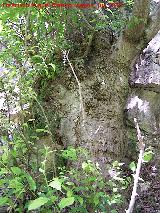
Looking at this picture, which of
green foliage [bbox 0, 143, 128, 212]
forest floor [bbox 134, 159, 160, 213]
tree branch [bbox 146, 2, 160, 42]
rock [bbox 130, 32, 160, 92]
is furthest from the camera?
rock [bbox 130, 32, 160, 92]

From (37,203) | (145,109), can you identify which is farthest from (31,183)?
(145,109)

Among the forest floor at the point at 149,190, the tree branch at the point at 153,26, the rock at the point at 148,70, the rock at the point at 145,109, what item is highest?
the tree branch at the point at 153,26

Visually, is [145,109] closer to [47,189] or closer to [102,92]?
[102,92]

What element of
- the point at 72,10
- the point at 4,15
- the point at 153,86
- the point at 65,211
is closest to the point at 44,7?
the point at 72,10

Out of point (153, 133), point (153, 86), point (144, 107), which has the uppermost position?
point (153, 86)

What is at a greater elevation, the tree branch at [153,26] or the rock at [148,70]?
the tree branch at [153,26]

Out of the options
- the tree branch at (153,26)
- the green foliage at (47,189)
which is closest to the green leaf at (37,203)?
the green foliage at (47,189)

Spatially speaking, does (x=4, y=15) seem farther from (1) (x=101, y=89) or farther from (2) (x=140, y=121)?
(2) (x=140, y=121)

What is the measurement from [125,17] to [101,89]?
2.71 ft

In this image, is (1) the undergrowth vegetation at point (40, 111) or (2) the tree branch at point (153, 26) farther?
(2) the tree branch at point (153, 26)

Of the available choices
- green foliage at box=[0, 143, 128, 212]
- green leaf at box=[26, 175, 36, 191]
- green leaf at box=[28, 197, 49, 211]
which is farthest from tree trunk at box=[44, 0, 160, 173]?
green leaf at box=[28, 197, 49, 211]

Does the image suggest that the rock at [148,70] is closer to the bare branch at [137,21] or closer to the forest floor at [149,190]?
the bare branch at [137,21]

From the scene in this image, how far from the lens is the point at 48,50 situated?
2.87 meters

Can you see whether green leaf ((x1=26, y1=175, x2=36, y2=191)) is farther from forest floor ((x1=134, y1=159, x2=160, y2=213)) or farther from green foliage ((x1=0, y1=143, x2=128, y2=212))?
forest floor ((x1=134, y1=159, x2=160, y2=213))
